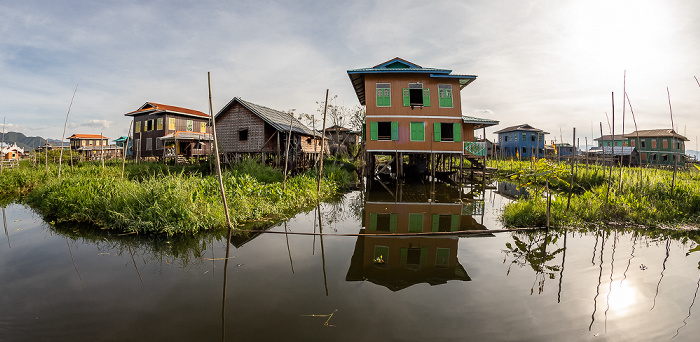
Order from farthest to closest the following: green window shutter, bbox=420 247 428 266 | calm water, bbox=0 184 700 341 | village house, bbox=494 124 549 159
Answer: village house, bbox=494 124 549 159, green window shutter, bbox=420 247 428 266, calm water, bbox=0 184 700 341

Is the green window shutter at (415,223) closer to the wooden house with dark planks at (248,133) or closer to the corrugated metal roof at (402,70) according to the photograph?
the corrugated metal roof at (402,70)

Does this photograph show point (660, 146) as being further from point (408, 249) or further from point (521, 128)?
point (408, 249)

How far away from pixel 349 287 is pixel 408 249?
210cm

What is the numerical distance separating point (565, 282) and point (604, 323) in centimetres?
118

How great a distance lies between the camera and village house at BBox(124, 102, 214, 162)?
88.3 ft

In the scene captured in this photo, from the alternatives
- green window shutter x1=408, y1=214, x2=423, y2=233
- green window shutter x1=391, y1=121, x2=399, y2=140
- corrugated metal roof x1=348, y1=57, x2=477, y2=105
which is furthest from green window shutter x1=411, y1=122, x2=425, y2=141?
green window shutter x1=408, y1=214, x2=423, y2=233

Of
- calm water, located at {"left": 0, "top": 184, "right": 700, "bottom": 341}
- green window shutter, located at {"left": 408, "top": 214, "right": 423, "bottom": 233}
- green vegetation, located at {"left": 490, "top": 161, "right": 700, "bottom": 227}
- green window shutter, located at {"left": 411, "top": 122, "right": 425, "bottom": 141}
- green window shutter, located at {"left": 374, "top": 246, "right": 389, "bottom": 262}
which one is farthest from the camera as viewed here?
green window shutter, located at {"left": 411, "top": 122, "right": 425, "bottom": 141}

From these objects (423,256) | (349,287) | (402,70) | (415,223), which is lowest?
(349,287)

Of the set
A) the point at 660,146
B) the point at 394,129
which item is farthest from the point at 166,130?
the point at 660,146

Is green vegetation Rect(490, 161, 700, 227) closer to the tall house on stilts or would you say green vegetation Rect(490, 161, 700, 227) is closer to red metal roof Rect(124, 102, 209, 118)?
the tall house on stilts

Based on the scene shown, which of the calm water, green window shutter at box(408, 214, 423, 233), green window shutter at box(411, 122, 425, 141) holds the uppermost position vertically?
green window shutter at box(411, 122, 425, 141)

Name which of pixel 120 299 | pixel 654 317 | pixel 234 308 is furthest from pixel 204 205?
pixel 654 317

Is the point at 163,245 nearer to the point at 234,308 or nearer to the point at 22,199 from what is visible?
the point at 234,308

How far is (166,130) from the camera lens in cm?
2788
